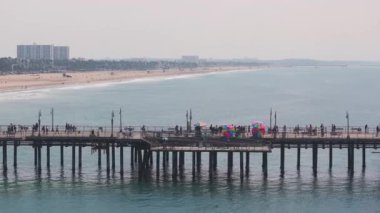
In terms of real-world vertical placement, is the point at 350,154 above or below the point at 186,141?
below

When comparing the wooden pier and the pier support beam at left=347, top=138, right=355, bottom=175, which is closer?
the wooden pier

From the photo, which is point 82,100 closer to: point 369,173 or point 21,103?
point 21,103

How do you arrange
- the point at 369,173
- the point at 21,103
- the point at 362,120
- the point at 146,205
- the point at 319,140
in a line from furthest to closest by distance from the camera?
the point at 21,103
the point at 362,120
the point at 369,173
the point at 319,140
the point at 146,205

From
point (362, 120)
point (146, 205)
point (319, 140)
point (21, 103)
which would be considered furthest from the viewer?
point (21, 103)

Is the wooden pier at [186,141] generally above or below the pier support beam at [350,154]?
above

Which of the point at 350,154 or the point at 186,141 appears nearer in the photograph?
the point at 186,141

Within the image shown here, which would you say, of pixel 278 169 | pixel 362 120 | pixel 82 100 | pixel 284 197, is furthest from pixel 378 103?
pixel 284 197

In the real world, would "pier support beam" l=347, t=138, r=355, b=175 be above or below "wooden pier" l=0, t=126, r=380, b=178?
below

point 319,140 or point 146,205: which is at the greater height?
point 319,140

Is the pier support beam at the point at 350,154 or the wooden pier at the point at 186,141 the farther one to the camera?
the pier support beam at the point at 350,154

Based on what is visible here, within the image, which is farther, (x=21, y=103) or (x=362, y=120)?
(x=21, y=103)
